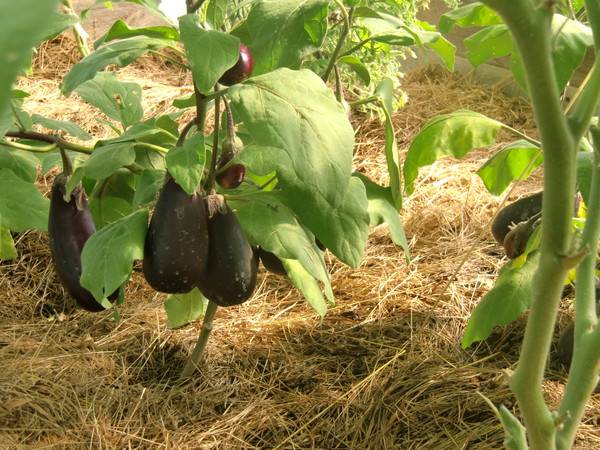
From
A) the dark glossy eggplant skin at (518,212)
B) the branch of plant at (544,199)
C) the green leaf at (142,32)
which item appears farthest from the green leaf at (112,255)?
the dark glossy eggplant skin at (518,212)

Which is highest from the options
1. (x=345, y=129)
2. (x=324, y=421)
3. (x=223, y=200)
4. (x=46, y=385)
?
(x=345, y=129)

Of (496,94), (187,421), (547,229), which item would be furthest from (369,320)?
(496,94)

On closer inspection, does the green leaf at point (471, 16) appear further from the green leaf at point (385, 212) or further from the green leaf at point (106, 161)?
the green leaf at point (106, 161)

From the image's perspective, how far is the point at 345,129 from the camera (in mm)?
766

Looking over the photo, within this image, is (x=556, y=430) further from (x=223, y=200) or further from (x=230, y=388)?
(x=230, y=388)

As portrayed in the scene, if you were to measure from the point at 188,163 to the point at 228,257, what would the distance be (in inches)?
5.5

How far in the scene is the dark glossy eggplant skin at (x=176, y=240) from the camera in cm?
86

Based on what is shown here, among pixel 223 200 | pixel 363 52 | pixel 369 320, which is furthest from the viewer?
pixel 363 52

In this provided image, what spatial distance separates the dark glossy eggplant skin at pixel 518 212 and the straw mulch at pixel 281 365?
0.04 meters

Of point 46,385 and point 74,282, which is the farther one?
point 46,385

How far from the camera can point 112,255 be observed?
0.85m

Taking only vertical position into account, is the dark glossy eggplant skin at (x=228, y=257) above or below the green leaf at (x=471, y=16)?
below

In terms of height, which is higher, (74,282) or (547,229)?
(547,229)

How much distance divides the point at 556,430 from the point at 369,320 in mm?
884
